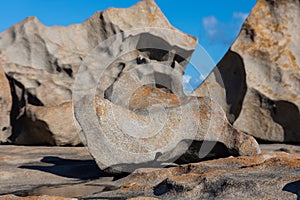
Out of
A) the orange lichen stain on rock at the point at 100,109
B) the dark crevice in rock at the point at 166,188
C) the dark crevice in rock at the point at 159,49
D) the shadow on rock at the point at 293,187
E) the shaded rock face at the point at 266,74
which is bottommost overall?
the shadow on rock at the point at 293,187

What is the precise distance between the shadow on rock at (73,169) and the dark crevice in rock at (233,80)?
14.6ft

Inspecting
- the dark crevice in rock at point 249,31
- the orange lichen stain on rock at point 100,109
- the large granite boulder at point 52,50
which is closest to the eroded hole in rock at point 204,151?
the orange lichen stain on rock at point 100,109

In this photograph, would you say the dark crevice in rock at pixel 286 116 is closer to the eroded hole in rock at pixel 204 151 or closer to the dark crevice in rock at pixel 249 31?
the dark crevice in rock at pixel 249 31

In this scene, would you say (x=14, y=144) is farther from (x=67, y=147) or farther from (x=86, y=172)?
(x=86, y=172)

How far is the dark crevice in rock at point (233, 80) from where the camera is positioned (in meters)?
11.6

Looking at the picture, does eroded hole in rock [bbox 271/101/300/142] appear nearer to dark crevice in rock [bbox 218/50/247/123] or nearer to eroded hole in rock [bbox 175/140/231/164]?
dark crevice in rock [bbox 218/50/247/123]

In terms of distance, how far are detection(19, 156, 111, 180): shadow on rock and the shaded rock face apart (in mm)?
4417

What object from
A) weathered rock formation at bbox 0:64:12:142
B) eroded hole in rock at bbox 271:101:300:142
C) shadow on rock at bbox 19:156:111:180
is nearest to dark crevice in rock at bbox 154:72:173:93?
eroded hole in rock at bbox 271:101:300:142

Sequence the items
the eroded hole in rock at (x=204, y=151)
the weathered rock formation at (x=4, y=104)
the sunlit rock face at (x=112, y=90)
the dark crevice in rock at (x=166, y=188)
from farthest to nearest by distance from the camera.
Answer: the weathered rock formation at (x=4, y=104) < the eroded hole in rock at (x=204, y=151) < the sunlit rock face at (x=112, y=90) < the dark crevice in rock at (x=166, y=188)

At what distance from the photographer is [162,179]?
18.6 ft

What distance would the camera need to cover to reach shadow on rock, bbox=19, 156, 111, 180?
23.7 feet

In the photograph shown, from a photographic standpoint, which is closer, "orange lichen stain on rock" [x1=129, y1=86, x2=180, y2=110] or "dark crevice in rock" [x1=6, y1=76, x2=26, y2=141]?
"orange lichen stain on rock" [x1=129, y1=86, x2=180, y2=110]

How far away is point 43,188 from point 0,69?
8028 mm

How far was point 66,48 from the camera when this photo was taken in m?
15.6
